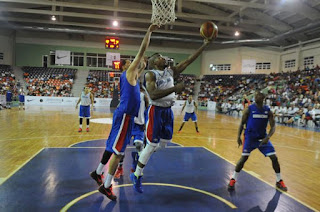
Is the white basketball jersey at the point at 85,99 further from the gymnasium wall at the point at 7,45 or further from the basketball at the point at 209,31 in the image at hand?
the gymnasium wall at the point at 7,45

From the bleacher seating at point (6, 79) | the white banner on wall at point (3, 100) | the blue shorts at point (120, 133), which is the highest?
the bleacher seating at point (6, 79)

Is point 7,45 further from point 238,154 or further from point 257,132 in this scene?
point 257,132

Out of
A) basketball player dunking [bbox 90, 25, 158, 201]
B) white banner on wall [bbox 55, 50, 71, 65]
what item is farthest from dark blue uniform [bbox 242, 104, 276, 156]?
white banner on wall [bbox 55, 50, 71, 65]

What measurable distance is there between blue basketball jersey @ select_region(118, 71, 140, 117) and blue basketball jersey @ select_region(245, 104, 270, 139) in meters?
2.02

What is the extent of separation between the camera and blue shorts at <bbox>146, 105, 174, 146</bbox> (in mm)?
3543

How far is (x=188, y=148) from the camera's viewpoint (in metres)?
6.98

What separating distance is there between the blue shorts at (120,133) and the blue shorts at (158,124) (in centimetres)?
30

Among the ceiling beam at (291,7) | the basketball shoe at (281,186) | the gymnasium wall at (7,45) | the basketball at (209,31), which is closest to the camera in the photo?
the basketball at (209,31)

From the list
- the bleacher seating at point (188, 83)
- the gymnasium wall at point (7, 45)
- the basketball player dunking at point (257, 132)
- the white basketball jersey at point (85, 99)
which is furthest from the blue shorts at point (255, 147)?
the gymnasium wall at point (7, 45)

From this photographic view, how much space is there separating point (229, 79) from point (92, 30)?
16952 mm

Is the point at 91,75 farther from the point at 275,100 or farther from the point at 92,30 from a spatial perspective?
the point at 275,100

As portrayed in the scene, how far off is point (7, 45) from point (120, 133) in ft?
102

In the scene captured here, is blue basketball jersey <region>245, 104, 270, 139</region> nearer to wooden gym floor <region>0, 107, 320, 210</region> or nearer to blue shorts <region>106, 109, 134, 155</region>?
wooden gym floor <region>0, 107, 320, 210</region>

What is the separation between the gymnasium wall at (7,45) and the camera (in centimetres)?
2799
